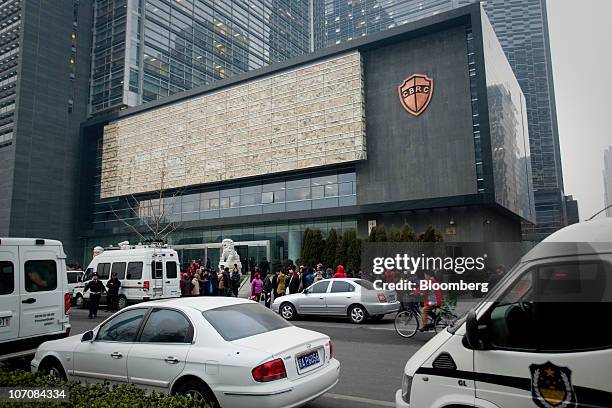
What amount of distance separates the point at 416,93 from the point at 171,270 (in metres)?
22.2

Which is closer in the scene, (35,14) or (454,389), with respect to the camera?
(454,389)

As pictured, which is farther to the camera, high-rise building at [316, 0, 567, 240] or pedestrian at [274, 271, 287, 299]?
high-rise building at [316, 0, 567, 240]

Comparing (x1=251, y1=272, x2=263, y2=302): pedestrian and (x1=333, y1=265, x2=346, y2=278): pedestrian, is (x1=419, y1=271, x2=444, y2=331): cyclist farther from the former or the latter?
(x1=251, y1=272, x2=263, y2=302): pedestrian

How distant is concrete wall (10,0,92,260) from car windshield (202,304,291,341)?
2074 inches

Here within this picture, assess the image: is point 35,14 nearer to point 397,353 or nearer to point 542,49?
point 397,353

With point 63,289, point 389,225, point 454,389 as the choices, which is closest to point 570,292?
point 454,389

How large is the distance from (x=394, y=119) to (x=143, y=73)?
114ft

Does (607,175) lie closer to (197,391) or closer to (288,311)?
(197,391)

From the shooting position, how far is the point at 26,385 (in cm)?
429

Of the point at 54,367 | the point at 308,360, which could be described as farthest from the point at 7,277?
the point at 308,360

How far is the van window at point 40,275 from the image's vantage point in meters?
8.84

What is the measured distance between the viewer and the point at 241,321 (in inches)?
214

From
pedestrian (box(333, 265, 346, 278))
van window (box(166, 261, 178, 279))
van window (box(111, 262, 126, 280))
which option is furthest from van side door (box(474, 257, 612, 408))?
van window (box(111, 262, 126, 280))

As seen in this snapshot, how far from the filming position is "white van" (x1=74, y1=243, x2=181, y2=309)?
1827 centimetres
